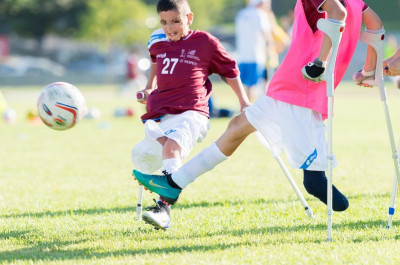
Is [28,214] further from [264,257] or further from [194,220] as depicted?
[264,257]

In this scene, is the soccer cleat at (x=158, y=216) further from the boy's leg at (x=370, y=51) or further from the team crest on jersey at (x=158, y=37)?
the boy's leg at (x=370, y=51)

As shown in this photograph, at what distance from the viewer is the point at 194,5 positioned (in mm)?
59156

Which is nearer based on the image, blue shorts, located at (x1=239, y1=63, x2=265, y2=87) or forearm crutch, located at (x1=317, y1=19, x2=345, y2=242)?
forearm crutch, located at (x1=317, y1=19, x2=345, y2=242)

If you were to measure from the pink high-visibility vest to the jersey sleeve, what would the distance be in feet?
2.35

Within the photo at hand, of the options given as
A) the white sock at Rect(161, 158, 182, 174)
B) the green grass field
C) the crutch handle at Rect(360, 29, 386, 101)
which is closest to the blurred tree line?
the green grass field

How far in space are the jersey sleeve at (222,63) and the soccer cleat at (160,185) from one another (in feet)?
3.77

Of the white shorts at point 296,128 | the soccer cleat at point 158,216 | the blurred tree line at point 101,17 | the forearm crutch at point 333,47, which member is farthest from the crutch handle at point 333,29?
the blurred tree line at point 101,17

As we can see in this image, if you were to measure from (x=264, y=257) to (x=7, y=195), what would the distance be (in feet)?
11.9

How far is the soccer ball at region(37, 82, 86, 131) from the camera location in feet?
18.5

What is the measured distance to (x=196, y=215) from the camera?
5.77m

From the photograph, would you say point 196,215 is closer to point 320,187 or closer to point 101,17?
point 320,187

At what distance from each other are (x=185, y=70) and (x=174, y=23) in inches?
14.7

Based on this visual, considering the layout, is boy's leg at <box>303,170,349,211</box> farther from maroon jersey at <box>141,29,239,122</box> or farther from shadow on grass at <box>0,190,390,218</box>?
shadow on grass at <box>0,190,390,218</box>

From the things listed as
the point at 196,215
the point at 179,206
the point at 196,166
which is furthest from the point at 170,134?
the point at 179,206
